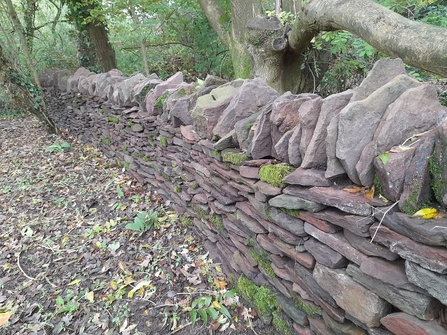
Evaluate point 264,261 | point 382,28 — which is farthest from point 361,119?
point 382,28

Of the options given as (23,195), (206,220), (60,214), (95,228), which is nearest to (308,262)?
(206,220)

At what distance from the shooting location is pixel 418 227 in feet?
3.73

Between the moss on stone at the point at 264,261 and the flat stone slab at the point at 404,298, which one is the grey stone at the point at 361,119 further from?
the moss on stone at the point at 264,261

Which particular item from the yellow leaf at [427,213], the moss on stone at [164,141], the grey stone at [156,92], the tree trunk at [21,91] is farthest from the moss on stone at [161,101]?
the tree trunk at [21,91]

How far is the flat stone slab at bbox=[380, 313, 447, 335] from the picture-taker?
123cm

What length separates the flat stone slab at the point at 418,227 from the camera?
108cm

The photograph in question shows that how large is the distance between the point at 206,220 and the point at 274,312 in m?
1.16

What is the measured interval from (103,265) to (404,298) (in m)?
2.82

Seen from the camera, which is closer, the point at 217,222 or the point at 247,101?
the point at 247,101

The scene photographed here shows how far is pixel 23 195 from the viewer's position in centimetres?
468

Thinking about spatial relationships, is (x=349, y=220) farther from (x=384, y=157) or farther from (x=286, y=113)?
(x=286, y=113)

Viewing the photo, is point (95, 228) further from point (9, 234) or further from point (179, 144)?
point (179, 144)

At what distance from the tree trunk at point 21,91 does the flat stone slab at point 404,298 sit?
292 inches

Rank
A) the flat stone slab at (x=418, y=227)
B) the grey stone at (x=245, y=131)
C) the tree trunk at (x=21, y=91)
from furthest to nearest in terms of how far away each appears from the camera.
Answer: the tree trunk at (x=21, y=91), the grey stone at (x=245, y=131), the flat stone slab at (x=418, y=227)
